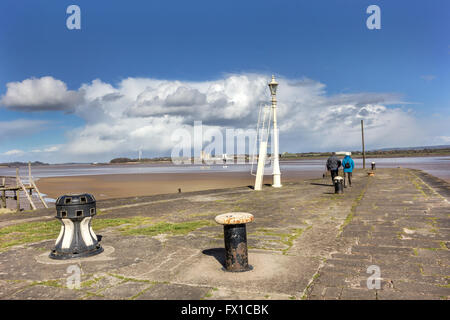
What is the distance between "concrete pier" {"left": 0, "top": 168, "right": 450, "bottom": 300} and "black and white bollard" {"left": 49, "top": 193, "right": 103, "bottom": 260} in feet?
0.68

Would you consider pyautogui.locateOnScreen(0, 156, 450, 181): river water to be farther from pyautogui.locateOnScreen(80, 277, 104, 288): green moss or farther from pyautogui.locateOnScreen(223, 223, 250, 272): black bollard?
pyautogui.locateOnScreen(80, 277, 104, 288): green moss

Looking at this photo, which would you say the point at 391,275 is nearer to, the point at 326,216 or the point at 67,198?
the point at 326,216

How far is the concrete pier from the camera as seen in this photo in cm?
339

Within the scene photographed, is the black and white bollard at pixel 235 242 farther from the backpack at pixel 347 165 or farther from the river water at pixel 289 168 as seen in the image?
the river water at pixel 289 168

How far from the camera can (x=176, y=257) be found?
4.65 metres

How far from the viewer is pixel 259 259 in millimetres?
4449

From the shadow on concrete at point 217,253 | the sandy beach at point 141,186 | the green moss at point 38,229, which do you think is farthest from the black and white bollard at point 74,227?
the sandy beach at point 141,186

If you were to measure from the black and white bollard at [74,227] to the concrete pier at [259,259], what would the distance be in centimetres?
21

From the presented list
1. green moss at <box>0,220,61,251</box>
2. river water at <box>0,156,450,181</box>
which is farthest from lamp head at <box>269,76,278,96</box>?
river water at <box>0,156,450,181</box>

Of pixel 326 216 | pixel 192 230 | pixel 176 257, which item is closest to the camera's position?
pixel 176 257

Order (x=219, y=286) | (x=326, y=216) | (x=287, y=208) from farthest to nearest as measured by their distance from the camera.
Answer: (x=287, y=208)
(x=326, y=216)
(x=219, y=286)

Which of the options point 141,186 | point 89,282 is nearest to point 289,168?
point 141,186
